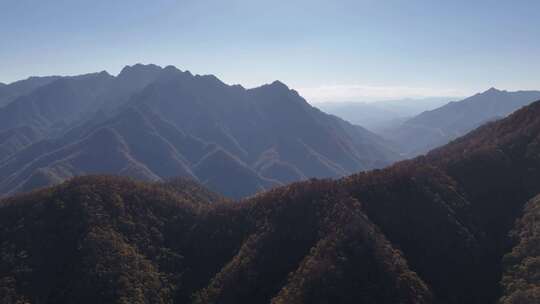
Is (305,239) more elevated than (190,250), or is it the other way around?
(305,239)

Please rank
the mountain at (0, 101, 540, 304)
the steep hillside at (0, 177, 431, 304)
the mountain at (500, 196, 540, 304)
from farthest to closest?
the mountain at (0, 101, 540, 304) → the steep hillside at (0, 177, 431, 304) → the mountain at (500, 196, 540, 304)

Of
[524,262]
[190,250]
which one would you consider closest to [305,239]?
[190,250]

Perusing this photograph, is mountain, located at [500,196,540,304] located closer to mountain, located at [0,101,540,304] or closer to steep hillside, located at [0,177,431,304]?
mountain, located at [0,101,540,304]

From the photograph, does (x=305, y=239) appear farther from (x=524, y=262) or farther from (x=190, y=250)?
(x=524, y=262)

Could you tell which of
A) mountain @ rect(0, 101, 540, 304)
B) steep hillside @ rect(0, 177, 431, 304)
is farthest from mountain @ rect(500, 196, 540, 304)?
steep hillside @ rect(0, 177, 431, 304)

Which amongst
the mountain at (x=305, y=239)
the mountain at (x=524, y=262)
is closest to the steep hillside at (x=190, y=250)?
the mountain at (x=305, y=239)

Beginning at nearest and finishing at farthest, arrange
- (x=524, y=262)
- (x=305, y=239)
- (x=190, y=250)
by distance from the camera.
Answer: (x=524, y=262), (x=305, y=239), (x=190, y=250)

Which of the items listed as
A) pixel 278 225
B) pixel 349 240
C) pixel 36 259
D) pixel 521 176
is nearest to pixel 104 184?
pixel 36 259

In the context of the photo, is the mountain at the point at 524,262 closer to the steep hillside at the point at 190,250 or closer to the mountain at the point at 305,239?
the mountain at the point at 305,239

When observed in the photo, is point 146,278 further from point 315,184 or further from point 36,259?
point 315,184

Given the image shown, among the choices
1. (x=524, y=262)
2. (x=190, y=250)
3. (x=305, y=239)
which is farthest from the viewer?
(x=190, y=250)
